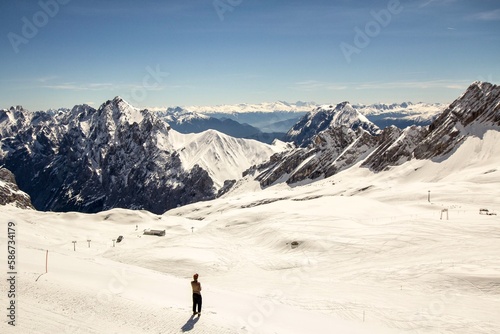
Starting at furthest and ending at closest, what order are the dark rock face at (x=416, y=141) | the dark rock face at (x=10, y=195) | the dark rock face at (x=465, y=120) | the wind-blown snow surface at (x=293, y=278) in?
1. the dark rock face at (x=10, y=195)
2. the dark rock face at (x=416, y=141)
3. the dark rock face at (x=465, y=120)
4. the wind-blown snow surface at (x=293, y=278)

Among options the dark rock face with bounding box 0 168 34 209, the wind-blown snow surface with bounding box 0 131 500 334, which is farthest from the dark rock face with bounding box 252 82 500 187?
the dark rock face with bounding box 0 168 34 209

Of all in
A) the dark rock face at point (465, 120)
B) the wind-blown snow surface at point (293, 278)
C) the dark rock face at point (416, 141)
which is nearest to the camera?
the wind-blown snow surface at point (293, 278)

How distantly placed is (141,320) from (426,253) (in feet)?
78.5

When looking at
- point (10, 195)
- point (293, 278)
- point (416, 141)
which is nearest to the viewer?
point (293, 278)

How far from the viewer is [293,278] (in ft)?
92.9

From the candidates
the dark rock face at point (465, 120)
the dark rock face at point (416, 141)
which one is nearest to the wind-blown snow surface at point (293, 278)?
the dark rock face at point (465, 120)

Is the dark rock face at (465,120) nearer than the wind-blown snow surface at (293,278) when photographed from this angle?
No

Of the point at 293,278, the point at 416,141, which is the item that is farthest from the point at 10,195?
the point at 293,278

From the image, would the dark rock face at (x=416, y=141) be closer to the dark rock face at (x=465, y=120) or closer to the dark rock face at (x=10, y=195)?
the dark rock face at (x=465, y=120)

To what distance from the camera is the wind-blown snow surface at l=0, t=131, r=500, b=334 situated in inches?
631

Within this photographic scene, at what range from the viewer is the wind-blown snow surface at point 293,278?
16.0 meters

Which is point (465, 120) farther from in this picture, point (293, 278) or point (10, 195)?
point (10, 195)

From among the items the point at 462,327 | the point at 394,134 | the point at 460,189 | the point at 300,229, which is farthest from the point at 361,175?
the point at 462,327

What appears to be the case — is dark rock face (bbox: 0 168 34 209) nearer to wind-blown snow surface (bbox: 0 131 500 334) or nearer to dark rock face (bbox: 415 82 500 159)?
wind-blown snow surface (bbox: 0 131 500 334)
